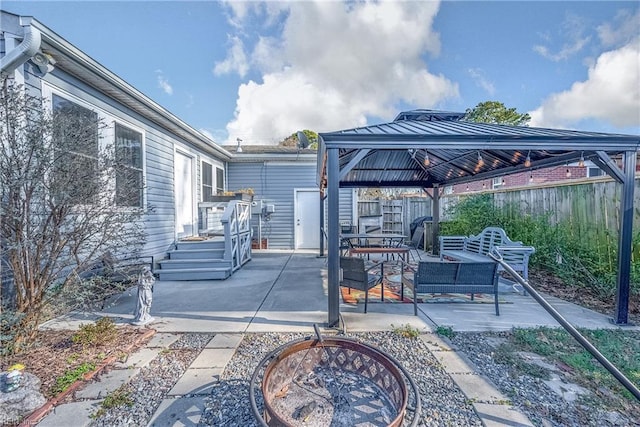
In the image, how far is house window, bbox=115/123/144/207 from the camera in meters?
3.43

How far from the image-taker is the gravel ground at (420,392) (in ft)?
5.94

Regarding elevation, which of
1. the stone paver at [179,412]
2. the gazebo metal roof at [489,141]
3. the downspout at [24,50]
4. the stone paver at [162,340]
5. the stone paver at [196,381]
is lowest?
the stone paver at [162,340]

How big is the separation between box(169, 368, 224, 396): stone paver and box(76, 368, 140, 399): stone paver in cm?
44

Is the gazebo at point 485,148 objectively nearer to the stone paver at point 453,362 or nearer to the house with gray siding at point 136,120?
the stone paver at point 453,362

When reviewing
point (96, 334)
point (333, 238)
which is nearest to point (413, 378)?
point (333, 238)

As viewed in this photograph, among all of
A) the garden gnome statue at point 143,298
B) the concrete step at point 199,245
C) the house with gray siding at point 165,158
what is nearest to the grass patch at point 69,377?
the garden gnome statue at point 143,298

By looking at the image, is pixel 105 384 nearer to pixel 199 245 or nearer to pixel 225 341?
pixel 225 341

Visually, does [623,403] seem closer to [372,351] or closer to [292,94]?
[372,351]

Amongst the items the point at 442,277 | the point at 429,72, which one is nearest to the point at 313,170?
the point at 429,72

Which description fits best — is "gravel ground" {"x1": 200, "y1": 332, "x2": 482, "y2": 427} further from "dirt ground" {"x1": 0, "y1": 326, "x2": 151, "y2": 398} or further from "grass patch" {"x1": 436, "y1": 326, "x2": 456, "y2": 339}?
"dirt ground" {"x1": 0, "y1": 326, "x2": 151, "y2": 398}

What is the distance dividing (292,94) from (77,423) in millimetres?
16577

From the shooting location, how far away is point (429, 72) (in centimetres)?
1059

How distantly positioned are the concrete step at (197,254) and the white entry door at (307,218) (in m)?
4.23

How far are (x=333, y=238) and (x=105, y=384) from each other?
7.57 feet
